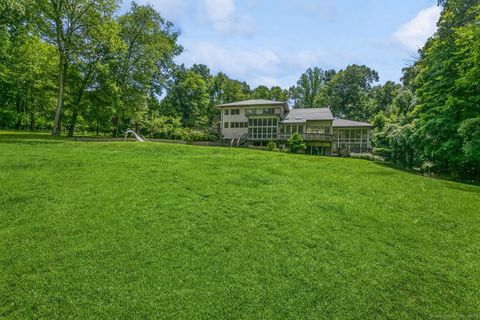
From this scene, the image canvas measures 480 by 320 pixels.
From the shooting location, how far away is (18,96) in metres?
34.0

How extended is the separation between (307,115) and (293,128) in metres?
3.11

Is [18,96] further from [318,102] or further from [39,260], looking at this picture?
[318,102]

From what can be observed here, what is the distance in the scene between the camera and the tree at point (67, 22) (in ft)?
75.0

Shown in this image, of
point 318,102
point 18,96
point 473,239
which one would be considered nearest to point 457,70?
point 473,239

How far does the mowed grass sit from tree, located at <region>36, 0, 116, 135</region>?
62.4 feet

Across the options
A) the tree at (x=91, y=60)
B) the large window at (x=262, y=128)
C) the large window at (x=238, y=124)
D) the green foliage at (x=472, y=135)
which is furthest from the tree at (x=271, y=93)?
the green foliage at (x=472, y=135)

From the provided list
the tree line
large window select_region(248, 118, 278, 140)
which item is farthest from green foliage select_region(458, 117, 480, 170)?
large window select_region(248, 118, 278, 140)

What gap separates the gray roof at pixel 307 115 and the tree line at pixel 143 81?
6.84 m

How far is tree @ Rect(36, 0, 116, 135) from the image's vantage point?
2288 cm

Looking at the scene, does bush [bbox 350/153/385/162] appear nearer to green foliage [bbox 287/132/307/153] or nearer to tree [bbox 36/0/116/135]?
green foliage [bbox 287/132/307/153]

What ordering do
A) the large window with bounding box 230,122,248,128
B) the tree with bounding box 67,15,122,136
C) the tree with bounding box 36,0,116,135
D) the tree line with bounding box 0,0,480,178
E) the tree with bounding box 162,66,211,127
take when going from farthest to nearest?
the tree with bounding box 162,66,211,127, the large window with bounding box 230,122,248,128, the tree with bounding box 67,15,122,136, the tree with bounding box 36,0,116,135, the tree line with bounding box 0,0,480,178

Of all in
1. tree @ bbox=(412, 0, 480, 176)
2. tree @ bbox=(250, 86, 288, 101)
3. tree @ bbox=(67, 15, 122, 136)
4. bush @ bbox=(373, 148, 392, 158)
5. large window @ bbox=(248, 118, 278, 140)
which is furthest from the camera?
tree @ bbox=(250, 86, 288, 101)

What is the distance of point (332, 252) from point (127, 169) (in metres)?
7.72

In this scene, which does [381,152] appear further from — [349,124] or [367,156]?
[349,124]
